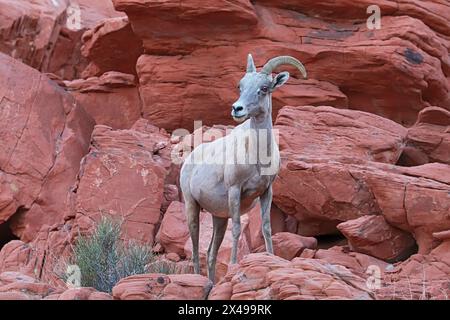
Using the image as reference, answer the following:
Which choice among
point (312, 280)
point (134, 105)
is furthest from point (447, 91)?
point (312, 280)

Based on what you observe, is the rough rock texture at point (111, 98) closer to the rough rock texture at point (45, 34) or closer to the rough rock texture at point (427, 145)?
the rough rock texture at point (45, 34)

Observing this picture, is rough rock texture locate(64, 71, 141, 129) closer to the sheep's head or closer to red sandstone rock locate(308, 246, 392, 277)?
red sandstone rock locate(308, 246, 392, 277)

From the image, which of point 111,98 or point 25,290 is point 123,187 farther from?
point 25,290

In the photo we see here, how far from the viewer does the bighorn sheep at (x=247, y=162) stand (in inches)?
429

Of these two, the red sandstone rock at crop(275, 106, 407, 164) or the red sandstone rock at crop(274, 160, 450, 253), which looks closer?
the red sandstone rock at crop(274, 160, 450, 253)

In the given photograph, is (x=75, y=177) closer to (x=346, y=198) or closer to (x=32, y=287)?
(x=346, y=198)

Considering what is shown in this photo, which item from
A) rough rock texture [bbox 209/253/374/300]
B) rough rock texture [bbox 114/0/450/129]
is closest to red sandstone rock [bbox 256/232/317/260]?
rough rock texture [bbox 114/0/450/129]

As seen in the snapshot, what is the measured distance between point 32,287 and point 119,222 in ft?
14.9

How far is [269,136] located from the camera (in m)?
11.1

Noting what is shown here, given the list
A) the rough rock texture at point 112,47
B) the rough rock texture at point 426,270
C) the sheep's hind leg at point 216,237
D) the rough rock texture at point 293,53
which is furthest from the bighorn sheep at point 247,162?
the rough rock texture at point 112,47

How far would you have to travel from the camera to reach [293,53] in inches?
687

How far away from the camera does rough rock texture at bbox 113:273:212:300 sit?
9367 millimetres

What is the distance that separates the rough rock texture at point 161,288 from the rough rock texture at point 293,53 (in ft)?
26.7

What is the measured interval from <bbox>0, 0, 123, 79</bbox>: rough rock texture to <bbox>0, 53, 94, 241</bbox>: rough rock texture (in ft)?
10.8
